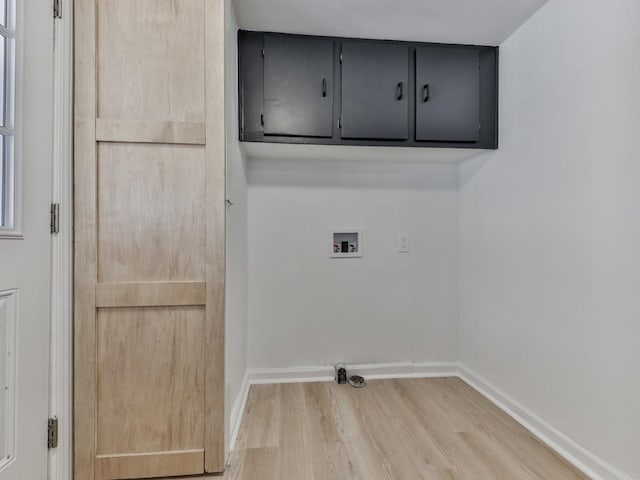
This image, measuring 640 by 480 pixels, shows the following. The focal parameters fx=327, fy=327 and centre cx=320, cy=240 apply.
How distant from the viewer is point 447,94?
1981mm

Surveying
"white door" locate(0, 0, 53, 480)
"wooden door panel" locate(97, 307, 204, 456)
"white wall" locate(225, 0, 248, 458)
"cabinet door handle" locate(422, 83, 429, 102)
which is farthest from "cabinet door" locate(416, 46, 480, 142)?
"white door" locate(0, 0, 53, 480)

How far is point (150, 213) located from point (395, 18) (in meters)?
1.59

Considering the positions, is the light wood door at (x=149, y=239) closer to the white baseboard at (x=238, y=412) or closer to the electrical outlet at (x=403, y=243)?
the white baseboard at (x=238, y=412)

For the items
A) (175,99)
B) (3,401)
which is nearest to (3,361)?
(3,401)

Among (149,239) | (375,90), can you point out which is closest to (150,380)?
(149,239)

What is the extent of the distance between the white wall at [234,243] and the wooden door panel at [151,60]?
0.49 ft

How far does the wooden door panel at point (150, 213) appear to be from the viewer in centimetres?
132

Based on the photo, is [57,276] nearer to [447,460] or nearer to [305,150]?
[305,150]

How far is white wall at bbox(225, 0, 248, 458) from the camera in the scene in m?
1.49

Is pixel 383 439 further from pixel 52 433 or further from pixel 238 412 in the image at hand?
pixel 52 433

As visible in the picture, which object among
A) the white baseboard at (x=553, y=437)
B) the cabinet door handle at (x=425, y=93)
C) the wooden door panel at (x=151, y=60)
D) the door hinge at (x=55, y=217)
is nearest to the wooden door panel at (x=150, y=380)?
the door hinge at (x=55, y=217)

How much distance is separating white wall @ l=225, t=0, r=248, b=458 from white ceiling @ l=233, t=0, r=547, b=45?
0.63 feet

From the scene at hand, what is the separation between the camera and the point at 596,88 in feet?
4.45

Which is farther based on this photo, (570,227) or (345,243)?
(345,243)
